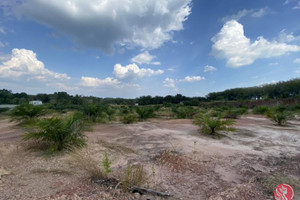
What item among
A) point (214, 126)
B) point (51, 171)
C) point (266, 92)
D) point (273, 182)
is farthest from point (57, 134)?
point (266, 92)

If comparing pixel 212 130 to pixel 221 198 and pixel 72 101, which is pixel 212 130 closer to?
pixel 221 198

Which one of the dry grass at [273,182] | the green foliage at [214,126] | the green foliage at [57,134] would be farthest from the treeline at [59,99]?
the dry grass at [273,182]

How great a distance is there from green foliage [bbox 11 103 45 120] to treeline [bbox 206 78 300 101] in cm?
3416

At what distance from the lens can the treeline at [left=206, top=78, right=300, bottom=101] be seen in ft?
110

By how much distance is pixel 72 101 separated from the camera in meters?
28.3

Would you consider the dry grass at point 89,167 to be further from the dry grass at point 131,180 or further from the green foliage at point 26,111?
the green foliage at point 26,111

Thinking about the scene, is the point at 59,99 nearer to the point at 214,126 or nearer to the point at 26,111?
the point at 26,111

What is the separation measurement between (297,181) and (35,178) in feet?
12.3

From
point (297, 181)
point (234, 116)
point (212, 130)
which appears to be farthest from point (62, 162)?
point (234, 116)

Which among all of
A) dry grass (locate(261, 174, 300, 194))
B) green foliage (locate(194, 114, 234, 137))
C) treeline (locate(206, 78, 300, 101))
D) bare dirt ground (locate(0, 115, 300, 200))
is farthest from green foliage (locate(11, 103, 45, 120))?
treeline (locate(206, 78, 300, 101))

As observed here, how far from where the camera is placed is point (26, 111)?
256 inches

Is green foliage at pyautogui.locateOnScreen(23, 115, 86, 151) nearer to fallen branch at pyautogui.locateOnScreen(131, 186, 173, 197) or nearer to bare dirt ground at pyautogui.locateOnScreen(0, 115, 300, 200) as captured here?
bare dirt ground at pyautogui.locateOnScreen(0, 115, 300, 200)

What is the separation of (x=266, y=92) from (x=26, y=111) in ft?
158

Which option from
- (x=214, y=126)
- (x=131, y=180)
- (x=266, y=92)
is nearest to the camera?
(x=131, y=180)
